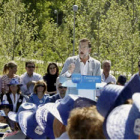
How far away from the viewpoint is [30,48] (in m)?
22.8

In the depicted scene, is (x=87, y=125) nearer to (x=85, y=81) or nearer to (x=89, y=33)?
(x=85, y=81)

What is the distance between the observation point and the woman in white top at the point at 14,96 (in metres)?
8.95

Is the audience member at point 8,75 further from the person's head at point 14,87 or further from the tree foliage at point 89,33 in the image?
the tree foliage at point 89,33

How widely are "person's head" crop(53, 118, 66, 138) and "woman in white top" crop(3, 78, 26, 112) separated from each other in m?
5.22

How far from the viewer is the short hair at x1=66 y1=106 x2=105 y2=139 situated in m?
2.72

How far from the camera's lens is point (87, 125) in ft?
8.94

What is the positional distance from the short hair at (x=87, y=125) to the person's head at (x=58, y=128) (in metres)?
0.84

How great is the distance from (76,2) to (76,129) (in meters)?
21.0

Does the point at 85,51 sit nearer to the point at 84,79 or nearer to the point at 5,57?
the point at 84,79

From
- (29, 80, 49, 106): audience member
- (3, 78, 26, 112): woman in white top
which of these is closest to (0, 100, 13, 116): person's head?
(3, 78, 26, 112): woman in white top

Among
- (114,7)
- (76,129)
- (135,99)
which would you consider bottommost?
(76,129)

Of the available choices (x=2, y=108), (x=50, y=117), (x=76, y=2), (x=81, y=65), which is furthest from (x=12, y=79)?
(x=76, y=2)

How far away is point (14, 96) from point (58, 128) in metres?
5.55

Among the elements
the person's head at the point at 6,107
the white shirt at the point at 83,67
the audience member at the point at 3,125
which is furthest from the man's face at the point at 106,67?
the white shirt at the point at 83,67
